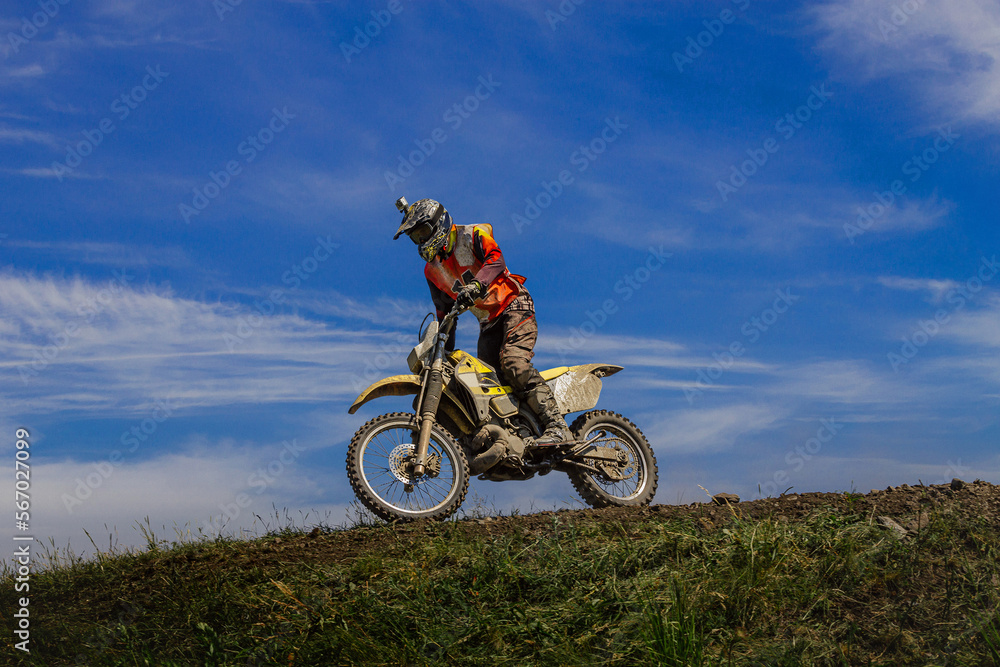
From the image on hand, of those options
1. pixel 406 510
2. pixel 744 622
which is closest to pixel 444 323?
pixel 406 510

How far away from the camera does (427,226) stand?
8.34m

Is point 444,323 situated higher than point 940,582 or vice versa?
point 444,323

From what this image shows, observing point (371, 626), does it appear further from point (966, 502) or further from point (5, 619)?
point (966, 502)

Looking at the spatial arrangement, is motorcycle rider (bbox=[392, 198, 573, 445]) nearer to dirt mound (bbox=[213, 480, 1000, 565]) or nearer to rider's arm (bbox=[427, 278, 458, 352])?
rider's arm (bbox=[427, 278, 458, 352])

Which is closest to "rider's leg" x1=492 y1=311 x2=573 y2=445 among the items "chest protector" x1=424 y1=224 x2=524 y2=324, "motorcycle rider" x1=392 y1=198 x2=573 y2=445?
"motorcycle rider" x1=392 y1=198 x2=573 y2=445

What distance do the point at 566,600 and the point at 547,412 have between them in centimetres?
370

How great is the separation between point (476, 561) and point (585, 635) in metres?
1.15

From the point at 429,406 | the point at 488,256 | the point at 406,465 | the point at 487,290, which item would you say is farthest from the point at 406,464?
the point at 488,256

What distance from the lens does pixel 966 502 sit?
6863 mm

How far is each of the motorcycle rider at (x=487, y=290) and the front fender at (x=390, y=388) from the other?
638 mm

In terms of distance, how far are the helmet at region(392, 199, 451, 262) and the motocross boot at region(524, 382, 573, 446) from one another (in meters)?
1.88

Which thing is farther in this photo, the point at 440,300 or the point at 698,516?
the point at 440,300

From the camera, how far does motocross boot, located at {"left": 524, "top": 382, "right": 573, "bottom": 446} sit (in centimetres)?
843

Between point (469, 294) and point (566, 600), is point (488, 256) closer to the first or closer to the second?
point (469, 294)
